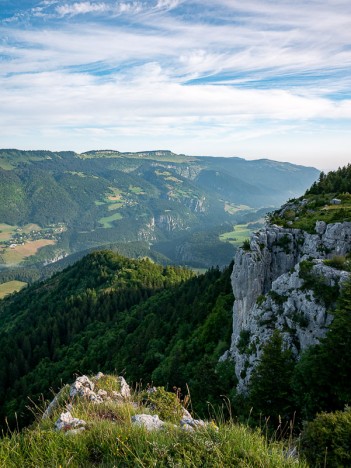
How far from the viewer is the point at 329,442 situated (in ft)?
39.9

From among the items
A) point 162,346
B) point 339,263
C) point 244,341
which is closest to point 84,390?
point 244,341

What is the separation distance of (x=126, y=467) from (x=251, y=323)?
3035 centimetres

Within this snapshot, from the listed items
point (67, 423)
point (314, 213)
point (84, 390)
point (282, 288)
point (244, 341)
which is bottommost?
point (244, 341)

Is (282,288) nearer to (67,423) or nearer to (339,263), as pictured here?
(339,263)

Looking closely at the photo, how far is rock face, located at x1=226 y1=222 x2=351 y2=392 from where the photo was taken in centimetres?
3134

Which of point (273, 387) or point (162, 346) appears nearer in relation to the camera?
point (273, 387)

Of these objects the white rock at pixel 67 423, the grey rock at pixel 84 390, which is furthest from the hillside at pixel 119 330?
the white rock at pixel 67 423

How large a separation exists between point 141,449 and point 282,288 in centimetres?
3044

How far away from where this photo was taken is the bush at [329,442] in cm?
1149

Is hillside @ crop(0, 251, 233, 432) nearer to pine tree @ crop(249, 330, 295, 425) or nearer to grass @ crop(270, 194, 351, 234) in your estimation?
pine tree @ crop(249, 330, 295, 425)

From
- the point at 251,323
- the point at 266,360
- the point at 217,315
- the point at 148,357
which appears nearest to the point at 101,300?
the point at 148,357

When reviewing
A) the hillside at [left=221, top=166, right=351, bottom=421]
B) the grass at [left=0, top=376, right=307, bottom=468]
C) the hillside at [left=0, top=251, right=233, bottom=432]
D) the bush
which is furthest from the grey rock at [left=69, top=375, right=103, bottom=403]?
the hillside at [left=221, top=166, right=351, bottom=421]

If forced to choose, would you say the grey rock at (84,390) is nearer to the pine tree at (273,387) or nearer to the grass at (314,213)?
the pine tree at (273,387)

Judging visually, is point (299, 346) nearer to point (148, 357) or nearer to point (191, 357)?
point (191, 357)
